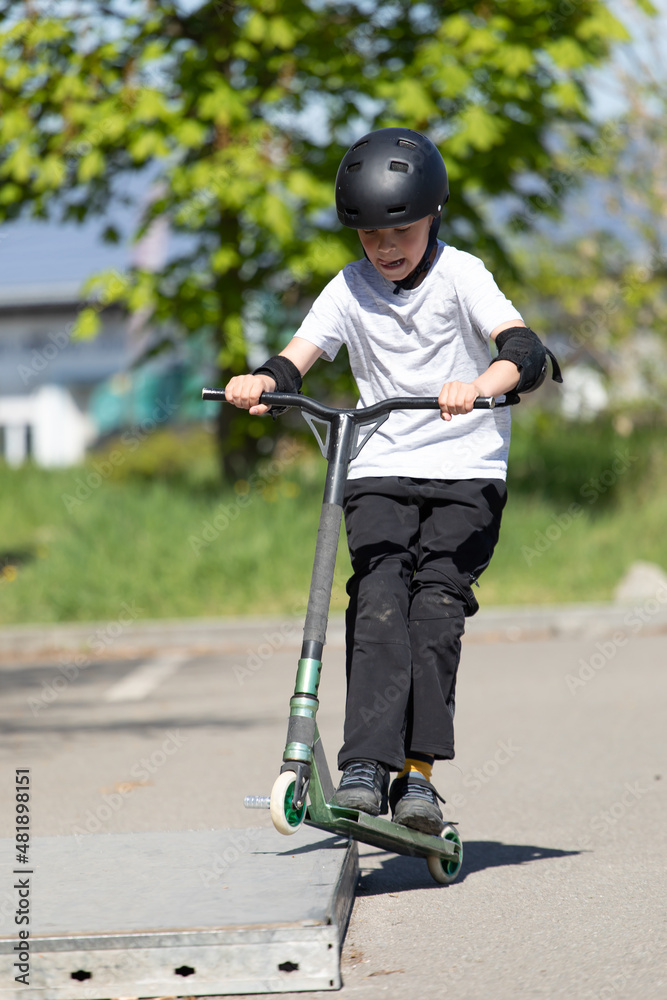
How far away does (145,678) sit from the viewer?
27.2 ft

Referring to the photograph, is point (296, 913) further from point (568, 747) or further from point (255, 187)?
point (255, 187)

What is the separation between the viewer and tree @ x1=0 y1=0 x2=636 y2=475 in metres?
11.6

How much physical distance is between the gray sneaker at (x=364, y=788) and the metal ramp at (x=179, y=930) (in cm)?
15

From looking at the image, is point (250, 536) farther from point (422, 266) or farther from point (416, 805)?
point (416, 805)

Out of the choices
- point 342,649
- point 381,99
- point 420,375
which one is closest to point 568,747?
point 420,375

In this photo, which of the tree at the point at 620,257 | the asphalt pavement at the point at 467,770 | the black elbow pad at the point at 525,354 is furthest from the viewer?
the tree at the point at 620,257

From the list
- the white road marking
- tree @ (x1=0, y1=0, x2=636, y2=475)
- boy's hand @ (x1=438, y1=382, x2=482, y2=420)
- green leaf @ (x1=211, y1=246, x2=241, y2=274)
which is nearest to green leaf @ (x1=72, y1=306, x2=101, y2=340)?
tree @ (x1=0, y1=0, x2=636, y2=475)

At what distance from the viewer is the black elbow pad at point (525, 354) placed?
3.18 meters

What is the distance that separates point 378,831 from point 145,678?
17.6 ft

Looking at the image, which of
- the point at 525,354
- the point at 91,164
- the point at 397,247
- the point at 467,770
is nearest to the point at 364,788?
the point at 525,354

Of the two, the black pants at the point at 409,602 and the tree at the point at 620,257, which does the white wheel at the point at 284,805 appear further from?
the tree at the point at 620,257

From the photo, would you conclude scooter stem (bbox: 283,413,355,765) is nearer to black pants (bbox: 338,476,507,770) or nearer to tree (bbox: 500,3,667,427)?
black pants (bbox: 338,476,507,770)

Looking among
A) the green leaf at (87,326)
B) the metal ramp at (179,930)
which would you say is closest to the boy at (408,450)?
the metal ramp at (179,930)

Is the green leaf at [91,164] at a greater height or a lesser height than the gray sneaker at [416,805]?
greater
